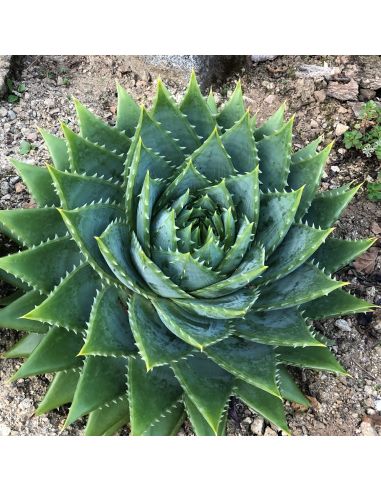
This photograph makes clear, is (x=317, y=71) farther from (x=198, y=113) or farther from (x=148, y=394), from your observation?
(x=148, y=394)

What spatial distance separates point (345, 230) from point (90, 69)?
68.8 inches

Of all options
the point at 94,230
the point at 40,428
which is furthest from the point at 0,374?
the point at 94,230

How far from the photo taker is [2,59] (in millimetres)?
3291

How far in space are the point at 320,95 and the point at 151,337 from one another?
2.11 meters

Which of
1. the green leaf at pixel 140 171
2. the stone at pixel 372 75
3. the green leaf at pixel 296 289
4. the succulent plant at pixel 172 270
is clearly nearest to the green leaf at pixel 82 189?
the succulent plant at pixel 172 270

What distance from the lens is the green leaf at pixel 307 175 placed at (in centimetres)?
218

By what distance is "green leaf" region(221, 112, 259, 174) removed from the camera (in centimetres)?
209

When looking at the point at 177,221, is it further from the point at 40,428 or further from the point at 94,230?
the point at 40,428

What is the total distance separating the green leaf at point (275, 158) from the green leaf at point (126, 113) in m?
0.51

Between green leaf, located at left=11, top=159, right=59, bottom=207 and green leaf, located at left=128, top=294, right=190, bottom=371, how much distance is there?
562mm

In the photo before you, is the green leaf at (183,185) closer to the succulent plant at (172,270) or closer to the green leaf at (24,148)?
the succulent plant at (172,270)

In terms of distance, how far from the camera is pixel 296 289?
6.68 feet

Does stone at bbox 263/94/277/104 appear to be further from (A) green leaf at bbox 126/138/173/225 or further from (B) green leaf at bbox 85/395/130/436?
(B) green leaf at bbox 85/395/130/436

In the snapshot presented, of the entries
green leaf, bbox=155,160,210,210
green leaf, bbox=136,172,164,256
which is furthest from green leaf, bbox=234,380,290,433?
green leaf, bbox=155,160,210,210
